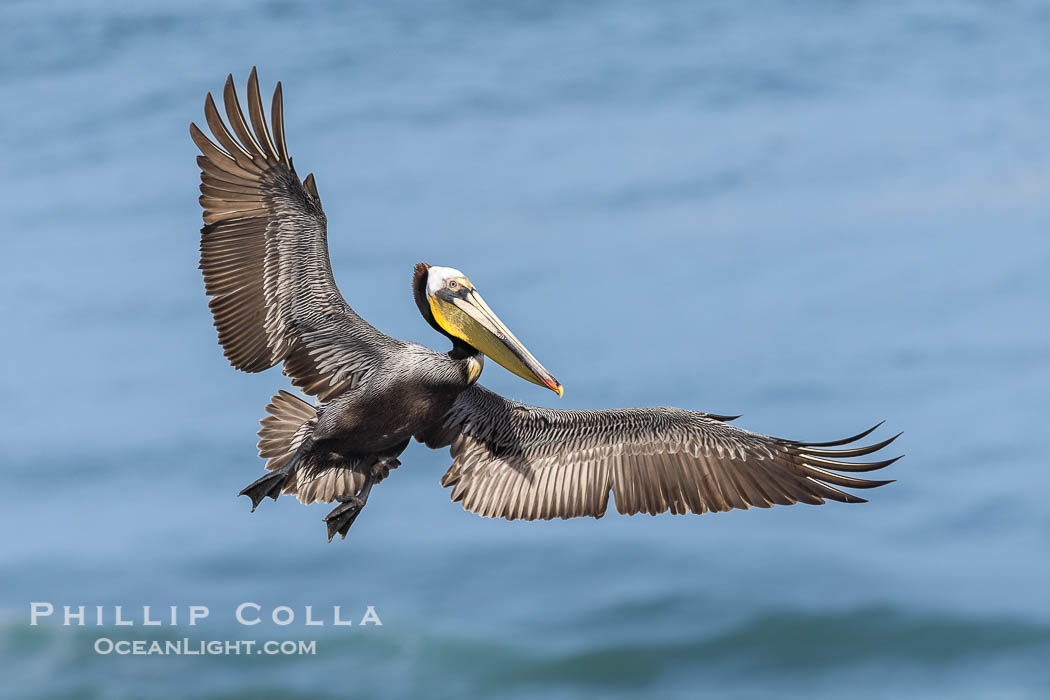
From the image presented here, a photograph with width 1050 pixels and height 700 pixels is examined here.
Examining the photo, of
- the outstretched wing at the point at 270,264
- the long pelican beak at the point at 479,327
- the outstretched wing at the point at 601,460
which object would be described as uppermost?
the outstretched wing at the point at 270,264

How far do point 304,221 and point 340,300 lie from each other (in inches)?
37.1

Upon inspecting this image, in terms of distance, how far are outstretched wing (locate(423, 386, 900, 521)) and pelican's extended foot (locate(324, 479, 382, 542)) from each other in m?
1.05

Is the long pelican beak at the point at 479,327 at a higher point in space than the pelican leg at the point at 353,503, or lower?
higher

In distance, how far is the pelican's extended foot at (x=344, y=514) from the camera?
1071 cm

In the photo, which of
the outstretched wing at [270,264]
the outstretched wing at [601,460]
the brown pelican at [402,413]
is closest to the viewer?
the brown pelican at [402,413]

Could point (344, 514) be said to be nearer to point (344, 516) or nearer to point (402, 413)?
point (344, 516)

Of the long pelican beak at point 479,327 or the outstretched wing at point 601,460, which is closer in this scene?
the long pelican beak at point 479,327

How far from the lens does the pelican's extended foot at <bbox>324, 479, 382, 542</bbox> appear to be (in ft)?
35.1

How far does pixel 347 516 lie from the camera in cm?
1083

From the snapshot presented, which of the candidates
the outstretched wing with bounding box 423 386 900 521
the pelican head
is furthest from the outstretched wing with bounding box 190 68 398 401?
the outstretched wing with bounding box 423 386 900 521

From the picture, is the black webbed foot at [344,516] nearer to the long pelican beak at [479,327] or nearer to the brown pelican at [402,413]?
the brown pelican at [402,413]

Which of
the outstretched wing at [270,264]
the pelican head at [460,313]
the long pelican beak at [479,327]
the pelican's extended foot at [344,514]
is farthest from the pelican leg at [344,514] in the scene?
the long pelican beak at [479,327]

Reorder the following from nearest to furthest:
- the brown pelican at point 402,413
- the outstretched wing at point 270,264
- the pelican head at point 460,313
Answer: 1. the pelican head at point 460,313
2. the brown pelican at point 402,413
3. the outstretched wing at point 270,264

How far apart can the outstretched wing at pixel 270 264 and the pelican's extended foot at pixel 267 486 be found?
79 cm
